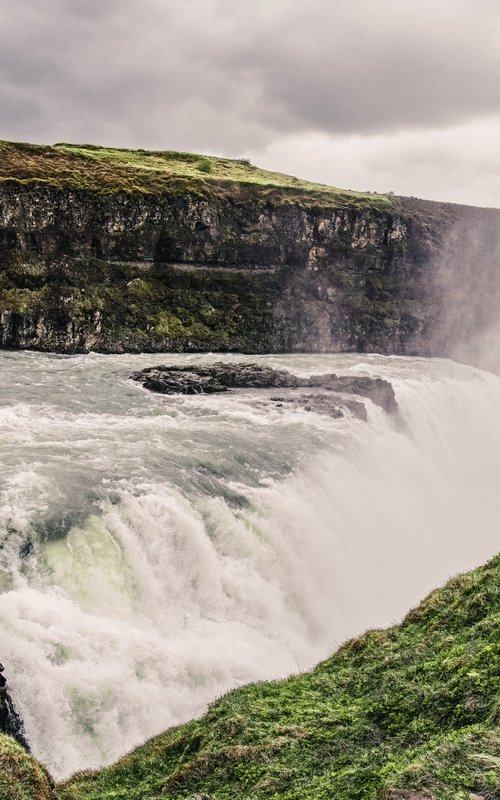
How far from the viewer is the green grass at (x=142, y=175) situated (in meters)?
72.3

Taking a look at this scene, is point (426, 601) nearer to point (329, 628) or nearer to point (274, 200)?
point (329, 628)

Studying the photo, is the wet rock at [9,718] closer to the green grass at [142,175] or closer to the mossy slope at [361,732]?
the mossy slope at [361,732]

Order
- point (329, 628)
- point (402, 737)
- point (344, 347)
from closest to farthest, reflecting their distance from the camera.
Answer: point (402, 737) < point (329, 628) < point (344, 347)

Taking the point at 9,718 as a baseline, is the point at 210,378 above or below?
above

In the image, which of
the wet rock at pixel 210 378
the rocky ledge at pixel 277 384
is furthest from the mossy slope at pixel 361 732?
the wet rock at pixel 210 378

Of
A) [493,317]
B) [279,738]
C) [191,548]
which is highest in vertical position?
[493,317]

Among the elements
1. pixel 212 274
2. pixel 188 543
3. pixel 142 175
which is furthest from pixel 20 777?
pixel 142 175

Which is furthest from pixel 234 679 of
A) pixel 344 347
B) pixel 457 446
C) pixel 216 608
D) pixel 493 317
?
pixel 493 317

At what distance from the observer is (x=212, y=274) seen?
8025 centimetres

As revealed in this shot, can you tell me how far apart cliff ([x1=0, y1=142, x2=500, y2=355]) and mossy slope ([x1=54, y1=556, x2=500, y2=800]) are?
175 feet

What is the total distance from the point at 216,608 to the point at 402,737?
485 inches

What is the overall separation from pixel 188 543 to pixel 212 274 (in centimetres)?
6070

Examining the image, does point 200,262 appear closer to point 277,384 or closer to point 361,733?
point 277,384

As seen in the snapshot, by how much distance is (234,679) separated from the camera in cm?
1848
